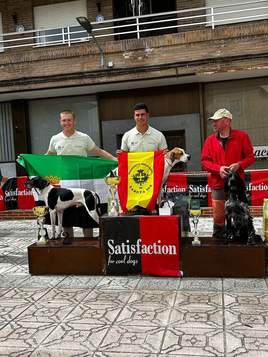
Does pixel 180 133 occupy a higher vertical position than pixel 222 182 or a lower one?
higher

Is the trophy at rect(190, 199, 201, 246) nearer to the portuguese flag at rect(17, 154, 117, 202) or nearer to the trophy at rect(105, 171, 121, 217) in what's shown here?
the trophy at rect(105, 171, 121, 217)

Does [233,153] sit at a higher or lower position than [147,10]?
lower

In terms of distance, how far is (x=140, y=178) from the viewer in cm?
502

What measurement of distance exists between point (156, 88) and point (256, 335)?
10171mm

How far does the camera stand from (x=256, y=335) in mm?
3297

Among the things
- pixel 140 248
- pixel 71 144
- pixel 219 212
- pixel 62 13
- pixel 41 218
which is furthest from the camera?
pixel 62 13

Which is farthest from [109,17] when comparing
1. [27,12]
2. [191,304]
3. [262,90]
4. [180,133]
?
[191,304]

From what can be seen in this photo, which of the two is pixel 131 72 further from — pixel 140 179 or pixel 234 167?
pixel 234 167

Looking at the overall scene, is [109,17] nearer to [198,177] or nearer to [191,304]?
[198,177]

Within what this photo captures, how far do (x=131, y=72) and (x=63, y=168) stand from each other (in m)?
6.76

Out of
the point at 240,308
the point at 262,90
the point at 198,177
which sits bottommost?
the point at 240,308

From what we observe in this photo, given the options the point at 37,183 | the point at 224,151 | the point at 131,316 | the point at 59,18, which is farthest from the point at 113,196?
the point at 59,18

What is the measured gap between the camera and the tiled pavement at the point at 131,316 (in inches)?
125

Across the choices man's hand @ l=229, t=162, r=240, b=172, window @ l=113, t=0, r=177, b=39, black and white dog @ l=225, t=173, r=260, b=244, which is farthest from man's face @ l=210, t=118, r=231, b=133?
window @ l=113, t=0, r=177, b=39
